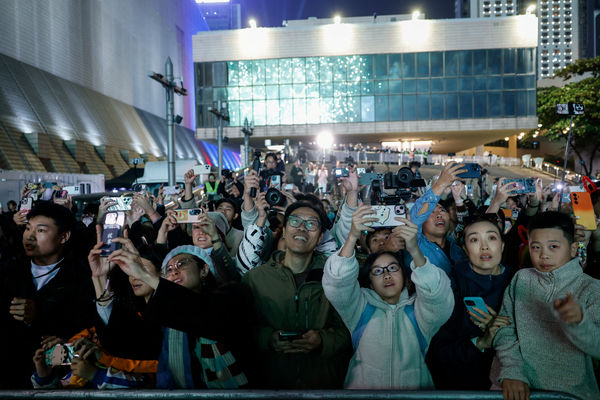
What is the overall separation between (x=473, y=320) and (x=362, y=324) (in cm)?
66

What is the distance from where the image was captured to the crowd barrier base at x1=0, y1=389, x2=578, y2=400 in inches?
77.4

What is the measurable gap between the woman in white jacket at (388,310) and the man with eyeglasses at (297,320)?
0.14 metres

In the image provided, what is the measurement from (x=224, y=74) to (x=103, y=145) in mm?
17037

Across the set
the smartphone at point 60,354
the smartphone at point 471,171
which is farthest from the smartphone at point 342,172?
the smartphone at point 60,354

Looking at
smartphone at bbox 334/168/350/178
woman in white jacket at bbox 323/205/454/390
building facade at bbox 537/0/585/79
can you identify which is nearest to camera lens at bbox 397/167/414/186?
woman in white jacket at bbox 323/205/454/390

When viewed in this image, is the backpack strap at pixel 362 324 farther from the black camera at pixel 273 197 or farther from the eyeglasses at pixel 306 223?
the black camera at pixel 273 197

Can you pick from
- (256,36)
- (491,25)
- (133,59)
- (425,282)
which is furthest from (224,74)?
(425,282)

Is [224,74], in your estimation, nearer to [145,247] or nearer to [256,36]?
[256,36]

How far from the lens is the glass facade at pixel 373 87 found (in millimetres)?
39125

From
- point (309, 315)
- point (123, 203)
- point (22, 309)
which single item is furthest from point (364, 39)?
point (22, 309)

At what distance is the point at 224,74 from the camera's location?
4122 centimetres

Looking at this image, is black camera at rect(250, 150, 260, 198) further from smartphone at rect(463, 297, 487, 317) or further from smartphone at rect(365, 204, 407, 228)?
smartphone at rect(463, 297, 487, 317)

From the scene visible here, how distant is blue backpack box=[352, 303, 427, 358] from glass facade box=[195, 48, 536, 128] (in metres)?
38.6

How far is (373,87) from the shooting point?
4047 cm
